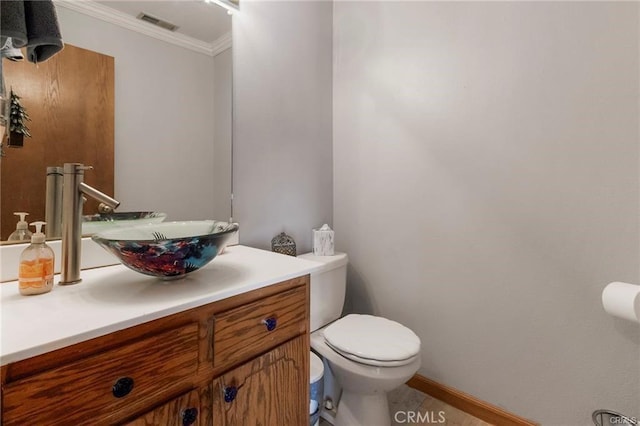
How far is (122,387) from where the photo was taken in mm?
578

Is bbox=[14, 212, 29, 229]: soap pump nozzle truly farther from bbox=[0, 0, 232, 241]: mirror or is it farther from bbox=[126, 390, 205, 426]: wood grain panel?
bbox=[126, 390, 205, 426]: wood grain panel

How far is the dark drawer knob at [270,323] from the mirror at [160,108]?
638 millimetres

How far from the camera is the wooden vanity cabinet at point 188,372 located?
50cm

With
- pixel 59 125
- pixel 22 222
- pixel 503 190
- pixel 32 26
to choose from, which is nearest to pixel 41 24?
pixel 32 26

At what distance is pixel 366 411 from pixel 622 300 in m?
1.02

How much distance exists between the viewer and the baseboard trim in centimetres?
132

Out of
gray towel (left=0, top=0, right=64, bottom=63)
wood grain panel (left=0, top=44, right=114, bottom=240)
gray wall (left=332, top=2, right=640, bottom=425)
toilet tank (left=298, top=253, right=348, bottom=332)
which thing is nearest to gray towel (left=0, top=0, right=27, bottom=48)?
gray towel (left=0, top=0, right=64, bottom=63)

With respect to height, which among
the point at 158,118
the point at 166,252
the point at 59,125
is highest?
the point at 158,118

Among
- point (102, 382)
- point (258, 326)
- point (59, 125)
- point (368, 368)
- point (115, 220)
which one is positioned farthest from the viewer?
point (368, 368)

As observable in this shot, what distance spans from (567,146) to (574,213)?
27cm

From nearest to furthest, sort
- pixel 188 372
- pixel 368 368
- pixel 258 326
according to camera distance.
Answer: pixel 188 372
pixel 258 326
pixel 368 368

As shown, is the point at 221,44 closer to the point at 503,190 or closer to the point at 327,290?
the point at 327,290

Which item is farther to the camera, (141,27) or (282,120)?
(282,120)

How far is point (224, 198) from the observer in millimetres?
1375
